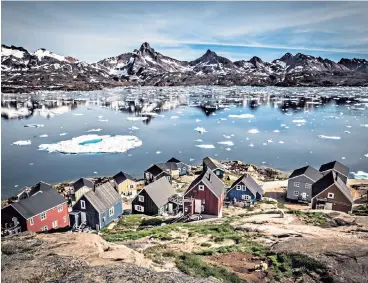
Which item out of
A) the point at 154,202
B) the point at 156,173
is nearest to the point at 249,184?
the point at 154,202

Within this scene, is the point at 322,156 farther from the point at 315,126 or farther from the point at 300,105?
the point at 300,105

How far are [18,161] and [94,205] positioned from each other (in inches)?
1126

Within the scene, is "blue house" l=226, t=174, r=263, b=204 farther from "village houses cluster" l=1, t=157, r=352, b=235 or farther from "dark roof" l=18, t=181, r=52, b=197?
"dark roof" l=18, t=181, r=52, b=197

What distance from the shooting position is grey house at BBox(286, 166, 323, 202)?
110ft

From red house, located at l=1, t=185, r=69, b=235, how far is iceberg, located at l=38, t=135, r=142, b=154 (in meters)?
26.0

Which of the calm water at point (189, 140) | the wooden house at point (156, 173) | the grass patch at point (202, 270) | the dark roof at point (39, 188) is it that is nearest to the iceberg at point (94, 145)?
the calm water at point (189, 140)

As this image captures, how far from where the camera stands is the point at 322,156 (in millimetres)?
51719

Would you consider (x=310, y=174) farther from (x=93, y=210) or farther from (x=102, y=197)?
(x=93, y=210)

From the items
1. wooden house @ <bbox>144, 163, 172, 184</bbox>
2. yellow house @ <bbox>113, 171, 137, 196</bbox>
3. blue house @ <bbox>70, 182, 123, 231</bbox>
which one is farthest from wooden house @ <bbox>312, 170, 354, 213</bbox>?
yellow house @ <bbox>113, 171, 137, 196</bbox>

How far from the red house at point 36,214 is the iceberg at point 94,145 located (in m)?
26.0

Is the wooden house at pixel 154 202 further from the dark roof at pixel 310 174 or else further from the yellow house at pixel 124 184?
the dark roof at pixel 310 174

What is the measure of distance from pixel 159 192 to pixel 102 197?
5.64 m

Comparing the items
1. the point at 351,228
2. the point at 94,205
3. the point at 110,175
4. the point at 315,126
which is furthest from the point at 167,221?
the point at 315,126

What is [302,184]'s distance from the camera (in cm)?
3369
